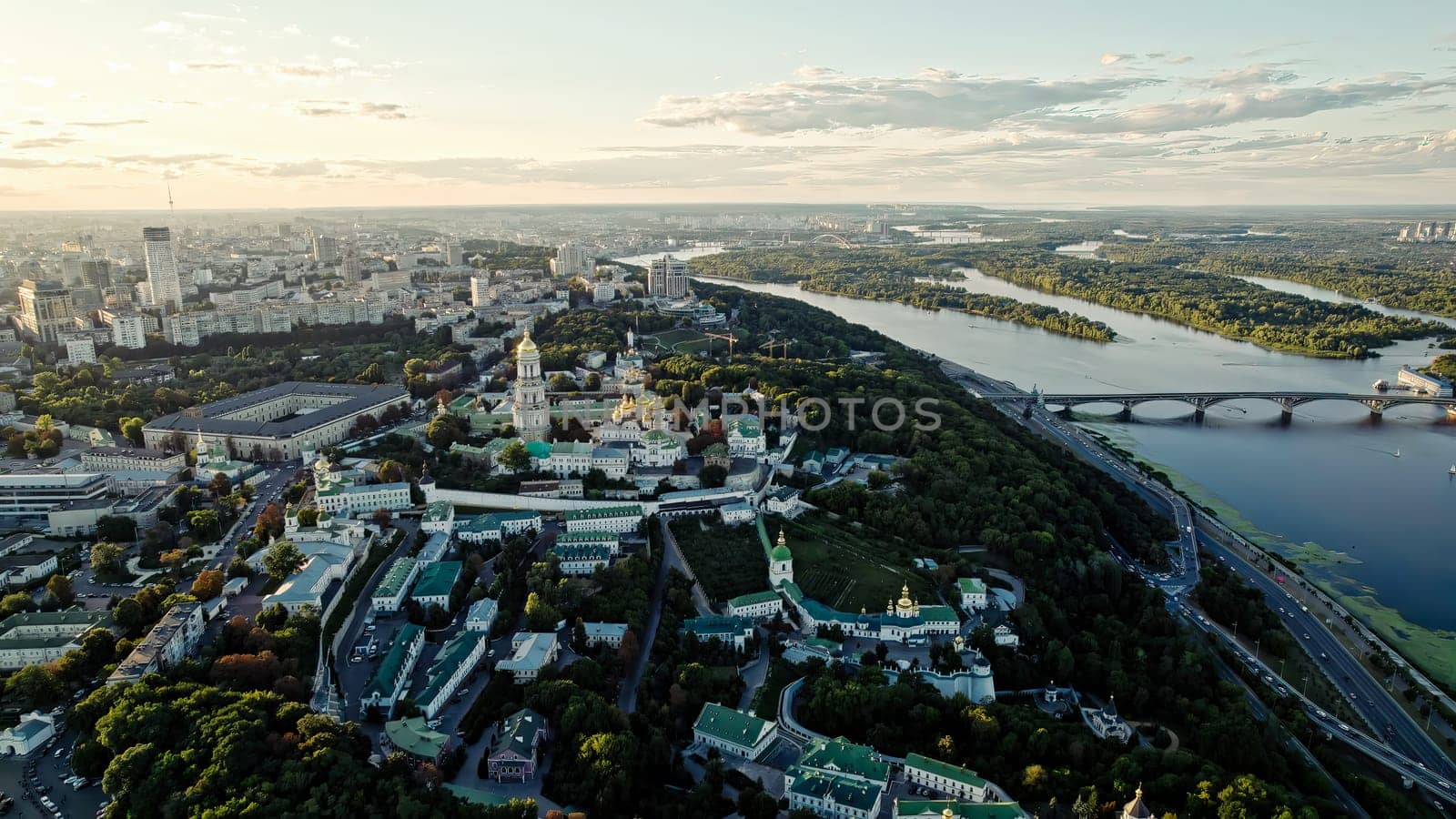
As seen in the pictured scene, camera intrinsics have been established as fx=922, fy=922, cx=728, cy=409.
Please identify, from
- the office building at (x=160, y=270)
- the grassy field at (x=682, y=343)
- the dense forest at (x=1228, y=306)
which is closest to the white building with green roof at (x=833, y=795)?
the grassy field at (x=682, y=343)

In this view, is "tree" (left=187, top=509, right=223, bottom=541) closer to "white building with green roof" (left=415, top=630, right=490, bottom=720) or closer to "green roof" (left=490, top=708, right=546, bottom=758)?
"white building with green roof" (left=415, top=630, right=490, bottom=720)

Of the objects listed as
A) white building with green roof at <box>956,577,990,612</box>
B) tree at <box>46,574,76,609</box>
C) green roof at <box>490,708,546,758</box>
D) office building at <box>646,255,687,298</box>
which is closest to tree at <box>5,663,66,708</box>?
tree at <box>46,574,76,609</box>

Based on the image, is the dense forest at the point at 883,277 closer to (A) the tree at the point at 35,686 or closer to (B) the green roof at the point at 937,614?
(B) the green roof at the point at 937,614

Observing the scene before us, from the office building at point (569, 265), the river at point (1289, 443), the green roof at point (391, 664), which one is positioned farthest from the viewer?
the office building at point (569, 265)

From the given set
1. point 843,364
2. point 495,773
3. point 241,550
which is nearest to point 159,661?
point 241,550

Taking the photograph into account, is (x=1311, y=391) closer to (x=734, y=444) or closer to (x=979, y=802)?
(x=734, y=444)

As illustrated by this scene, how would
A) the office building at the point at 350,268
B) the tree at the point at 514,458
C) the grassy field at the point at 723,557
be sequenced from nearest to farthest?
the grassy field at the point at 723,557 → the tree at the point at 514,458 → the office building at the point at 350,268
